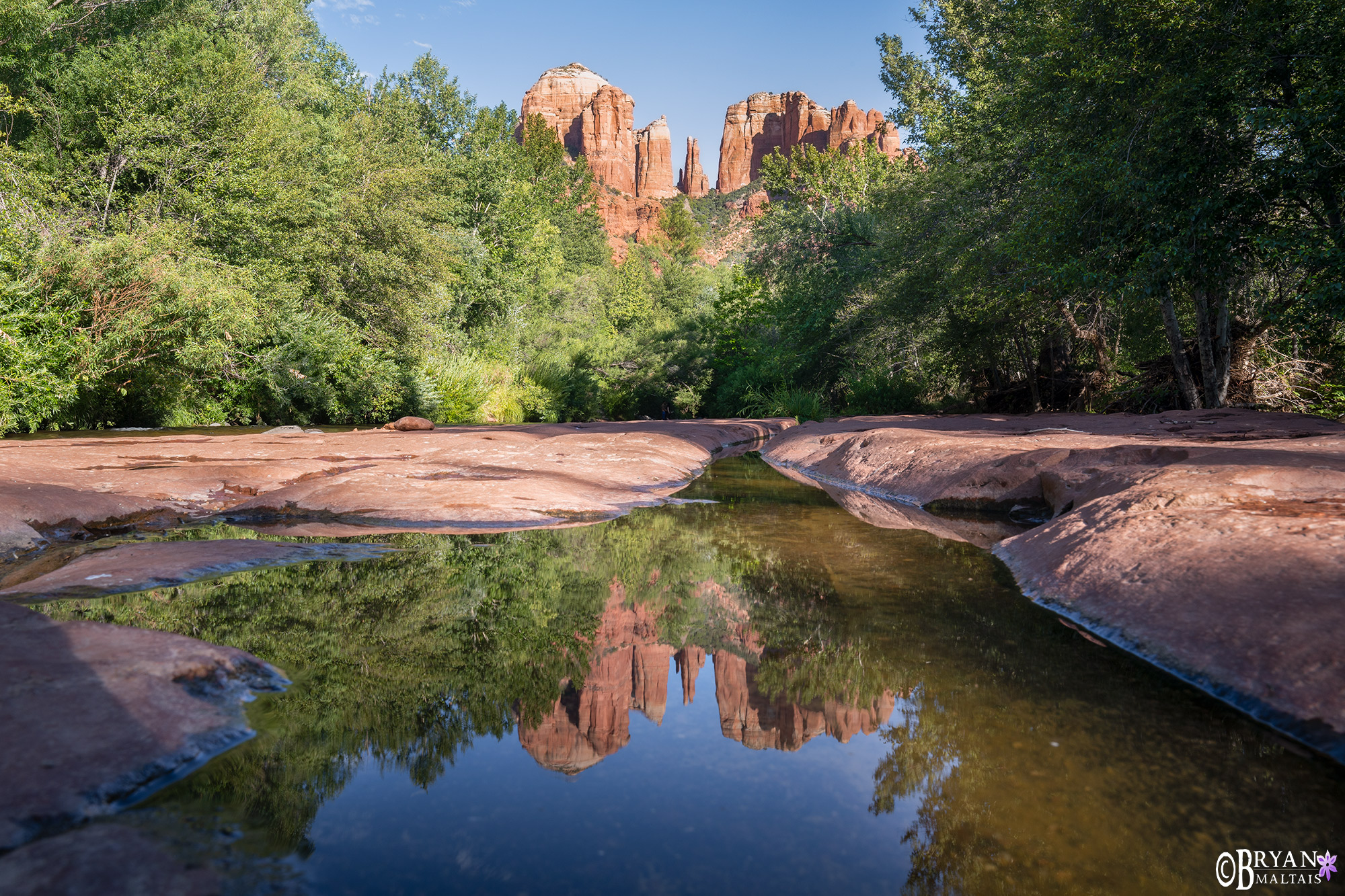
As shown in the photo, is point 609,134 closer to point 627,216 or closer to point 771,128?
point 627,216

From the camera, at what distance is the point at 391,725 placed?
8.05ft

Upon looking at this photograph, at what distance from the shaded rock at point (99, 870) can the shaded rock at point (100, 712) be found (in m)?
0.09

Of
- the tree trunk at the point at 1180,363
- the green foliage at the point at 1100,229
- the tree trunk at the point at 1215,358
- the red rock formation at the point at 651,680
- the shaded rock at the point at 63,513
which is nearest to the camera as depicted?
the red rock formation at the point at 651,680

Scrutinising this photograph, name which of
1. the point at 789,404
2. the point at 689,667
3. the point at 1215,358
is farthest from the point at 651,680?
the point at 789,404

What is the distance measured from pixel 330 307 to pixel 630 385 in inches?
726

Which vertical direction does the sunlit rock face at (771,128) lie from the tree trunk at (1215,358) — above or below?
above

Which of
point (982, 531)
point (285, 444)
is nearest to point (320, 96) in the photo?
point (285, 444)

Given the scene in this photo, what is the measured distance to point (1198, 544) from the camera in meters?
3.61

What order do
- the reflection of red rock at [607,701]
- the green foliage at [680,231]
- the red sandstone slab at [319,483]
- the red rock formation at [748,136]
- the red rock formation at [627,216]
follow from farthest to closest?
the red rock formation at [748,136] → the red rock formation at [627,216] → the green foliage at [680,231] → the red sandstone slab at [319,483] → the reflection of red rock at [607,701]

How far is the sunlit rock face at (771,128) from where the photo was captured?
11194 cm

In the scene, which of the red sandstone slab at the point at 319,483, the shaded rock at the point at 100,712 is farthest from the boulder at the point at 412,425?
the shaded rock at the point at 100,712

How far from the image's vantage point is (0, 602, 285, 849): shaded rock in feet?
5.68

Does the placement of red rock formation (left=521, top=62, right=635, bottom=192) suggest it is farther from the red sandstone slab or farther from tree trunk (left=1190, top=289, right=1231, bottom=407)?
the red sandstone slab

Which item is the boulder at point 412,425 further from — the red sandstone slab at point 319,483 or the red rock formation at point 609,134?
the red rock formation at point 609,134
